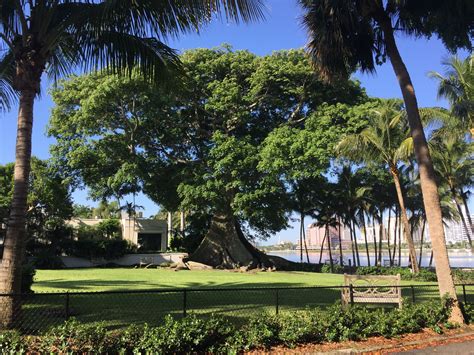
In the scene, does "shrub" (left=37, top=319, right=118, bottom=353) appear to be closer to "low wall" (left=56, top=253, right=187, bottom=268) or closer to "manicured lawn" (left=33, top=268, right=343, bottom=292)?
"manicured lawn" (left=33, top=268, right=343, bottom=292)

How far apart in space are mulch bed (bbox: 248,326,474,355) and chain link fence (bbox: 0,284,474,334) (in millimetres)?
1205

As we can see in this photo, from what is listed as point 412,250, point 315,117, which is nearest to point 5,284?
point 315,117

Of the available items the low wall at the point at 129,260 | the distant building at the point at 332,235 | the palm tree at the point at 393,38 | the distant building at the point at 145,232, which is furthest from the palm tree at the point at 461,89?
the distant building at the point at 145,232

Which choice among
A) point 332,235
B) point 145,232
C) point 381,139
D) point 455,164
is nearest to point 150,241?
point 145,232

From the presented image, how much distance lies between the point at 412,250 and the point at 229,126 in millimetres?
14478

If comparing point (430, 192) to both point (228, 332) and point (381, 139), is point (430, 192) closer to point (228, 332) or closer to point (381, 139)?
point (228, 332)

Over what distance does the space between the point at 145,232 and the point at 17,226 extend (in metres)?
38.2

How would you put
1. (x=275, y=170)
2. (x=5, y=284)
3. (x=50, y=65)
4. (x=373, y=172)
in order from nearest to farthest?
(x=5, y=284)
(x=50, y=65)
(x=275, y=170)
(x=373, y=172)

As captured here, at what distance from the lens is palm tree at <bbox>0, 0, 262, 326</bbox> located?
287 inches

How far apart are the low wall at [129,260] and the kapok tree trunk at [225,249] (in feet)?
9.81

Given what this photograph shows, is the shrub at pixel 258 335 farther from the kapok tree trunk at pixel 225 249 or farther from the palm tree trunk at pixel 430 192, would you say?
the kapok tree trunk at pixel 225 249

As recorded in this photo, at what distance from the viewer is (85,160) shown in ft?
96.2

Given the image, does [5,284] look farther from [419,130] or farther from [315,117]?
[315,117]

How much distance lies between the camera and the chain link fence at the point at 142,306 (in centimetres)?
768
